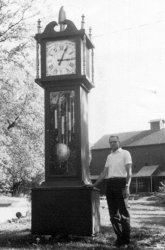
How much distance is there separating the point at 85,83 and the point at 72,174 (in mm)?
1761

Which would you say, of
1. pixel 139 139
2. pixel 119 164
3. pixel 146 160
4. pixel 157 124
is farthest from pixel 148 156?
pixel 119 164

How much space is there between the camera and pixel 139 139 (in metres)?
56.6

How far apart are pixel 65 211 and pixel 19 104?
1917cm

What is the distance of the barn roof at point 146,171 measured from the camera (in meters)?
49.4

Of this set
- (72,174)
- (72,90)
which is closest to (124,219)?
(72,174)

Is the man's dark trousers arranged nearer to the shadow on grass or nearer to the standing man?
the standing man

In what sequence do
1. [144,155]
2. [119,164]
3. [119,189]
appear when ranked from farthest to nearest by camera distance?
1. [144,155]
2. [119,164]
3. [119,189]

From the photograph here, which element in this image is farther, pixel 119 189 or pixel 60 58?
pixel 60 58

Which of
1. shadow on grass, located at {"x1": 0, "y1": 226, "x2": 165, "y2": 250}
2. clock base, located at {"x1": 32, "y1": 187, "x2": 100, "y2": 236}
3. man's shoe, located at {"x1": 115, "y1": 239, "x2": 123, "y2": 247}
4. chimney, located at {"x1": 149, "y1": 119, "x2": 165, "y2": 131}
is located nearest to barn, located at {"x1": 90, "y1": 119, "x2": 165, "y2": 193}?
chimney, located at {"x1": 149, "y1": 119, "x2": 165, "y2": 131}

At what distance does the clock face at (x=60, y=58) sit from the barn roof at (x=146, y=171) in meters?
42.1

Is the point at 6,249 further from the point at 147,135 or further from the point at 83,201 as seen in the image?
the point at 147,135

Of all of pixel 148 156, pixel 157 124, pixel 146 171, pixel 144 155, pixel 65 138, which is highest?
pixel 157 124

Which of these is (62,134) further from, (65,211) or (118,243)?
(118,243)

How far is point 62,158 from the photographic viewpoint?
26.3 ft
